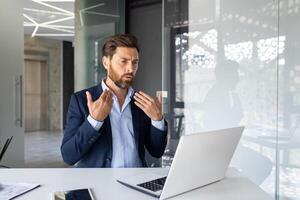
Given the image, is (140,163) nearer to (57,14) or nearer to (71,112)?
(71,112)

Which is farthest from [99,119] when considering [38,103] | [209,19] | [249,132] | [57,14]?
[38,103]

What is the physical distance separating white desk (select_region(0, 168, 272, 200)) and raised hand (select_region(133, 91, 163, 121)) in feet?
0.84

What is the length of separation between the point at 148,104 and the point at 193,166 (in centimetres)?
45

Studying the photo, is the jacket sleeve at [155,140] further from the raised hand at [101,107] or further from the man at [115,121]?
the raised hand at [101,107]

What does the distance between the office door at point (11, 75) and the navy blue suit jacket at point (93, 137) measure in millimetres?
2505

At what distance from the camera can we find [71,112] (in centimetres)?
152

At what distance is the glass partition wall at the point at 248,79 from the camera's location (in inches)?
107

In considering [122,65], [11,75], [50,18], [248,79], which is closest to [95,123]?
[122,65]

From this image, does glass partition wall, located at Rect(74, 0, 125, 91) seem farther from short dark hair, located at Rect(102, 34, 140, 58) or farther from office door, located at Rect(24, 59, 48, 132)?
office door, located at Rect(24, 59, 48, 132)

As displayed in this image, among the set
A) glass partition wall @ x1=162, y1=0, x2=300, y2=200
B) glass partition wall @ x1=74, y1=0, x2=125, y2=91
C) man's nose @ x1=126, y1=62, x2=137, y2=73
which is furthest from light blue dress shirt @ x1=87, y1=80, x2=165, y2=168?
glass partition wall @ x1=74, y1=0, x2=125, y2=91

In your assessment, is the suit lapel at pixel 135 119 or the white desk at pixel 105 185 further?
the suit lapel at pixel 135 119


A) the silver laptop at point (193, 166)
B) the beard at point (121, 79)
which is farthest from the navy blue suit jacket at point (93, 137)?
the silver laptop at point (193, 166)

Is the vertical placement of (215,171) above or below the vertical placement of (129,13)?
below

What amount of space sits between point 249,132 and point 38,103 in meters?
7.63
